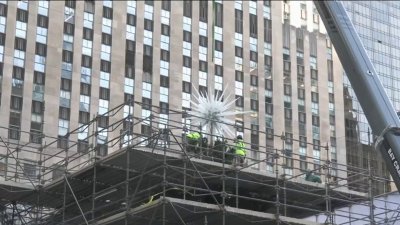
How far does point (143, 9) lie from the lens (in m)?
80.7

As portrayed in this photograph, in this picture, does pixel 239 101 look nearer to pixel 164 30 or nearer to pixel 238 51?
pixel 238 51

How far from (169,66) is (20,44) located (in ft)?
44.8

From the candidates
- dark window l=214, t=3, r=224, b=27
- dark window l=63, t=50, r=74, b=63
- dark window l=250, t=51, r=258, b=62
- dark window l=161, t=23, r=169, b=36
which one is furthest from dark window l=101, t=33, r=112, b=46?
dark window l=250, t=51, r=258, b=62

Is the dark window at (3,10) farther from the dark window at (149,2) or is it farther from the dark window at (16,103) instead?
the dark window at (149,2)

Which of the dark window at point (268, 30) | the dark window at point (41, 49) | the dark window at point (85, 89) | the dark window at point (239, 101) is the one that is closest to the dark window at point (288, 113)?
the dark window at point (239, 101)

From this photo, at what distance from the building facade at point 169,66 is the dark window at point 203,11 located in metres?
0.11

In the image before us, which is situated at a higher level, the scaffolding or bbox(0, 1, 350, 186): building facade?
bbox(0, 1, 350, 186): building facade

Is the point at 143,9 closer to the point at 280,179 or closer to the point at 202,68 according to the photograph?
the point at 202,68

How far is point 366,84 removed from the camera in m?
25.9

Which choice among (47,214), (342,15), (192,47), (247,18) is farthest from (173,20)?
(342,15)

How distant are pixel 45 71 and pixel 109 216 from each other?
143ft

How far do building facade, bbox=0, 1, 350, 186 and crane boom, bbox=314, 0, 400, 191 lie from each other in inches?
1581

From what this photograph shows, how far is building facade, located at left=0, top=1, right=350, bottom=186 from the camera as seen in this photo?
72875 mm

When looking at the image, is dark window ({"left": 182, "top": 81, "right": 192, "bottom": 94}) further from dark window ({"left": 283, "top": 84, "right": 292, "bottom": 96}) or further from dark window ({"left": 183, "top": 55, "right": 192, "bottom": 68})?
dark window ({"left": 283, "top": 84, "right": 292, "bottom": 96})
